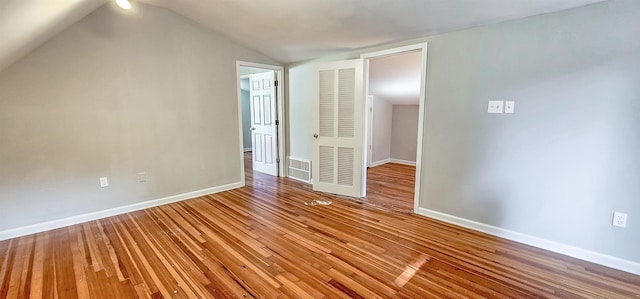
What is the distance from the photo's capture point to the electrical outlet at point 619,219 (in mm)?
2112

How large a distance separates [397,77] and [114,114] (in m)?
4.27

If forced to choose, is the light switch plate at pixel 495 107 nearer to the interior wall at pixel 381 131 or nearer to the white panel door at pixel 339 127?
the white panel door at pixel 339 127

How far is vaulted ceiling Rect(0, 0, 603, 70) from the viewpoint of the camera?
6.78 ft

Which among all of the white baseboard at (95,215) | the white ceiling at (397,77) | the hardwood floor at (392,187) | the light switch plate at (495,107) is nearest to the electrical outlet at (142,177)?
the white baseboard at (95,215)

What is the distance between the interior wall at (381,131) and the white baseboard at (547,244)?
121 inches

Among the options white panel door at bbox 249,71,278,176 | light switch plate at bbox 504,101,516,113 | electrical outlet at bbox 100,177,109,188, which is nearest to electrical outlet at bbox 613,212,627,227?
light switch plate at bbox 504,101,516,113

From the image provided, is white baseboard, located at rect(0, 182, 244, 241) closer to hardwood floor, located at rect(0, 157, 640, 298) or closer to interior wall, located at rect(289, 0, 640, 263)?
hardwood floor, located at rect(0, 157, 640, 298)

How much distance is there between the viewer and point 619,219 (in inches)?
84.0

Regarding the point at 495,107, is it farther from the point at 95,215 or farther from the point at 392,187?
the point at 95,215

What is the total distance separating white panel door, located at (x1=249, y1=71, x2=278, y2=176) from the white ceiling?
1904mm

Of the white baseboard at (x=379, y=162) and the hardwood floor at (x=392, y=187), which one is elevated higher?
the white baseboard at (x=379, y=162)

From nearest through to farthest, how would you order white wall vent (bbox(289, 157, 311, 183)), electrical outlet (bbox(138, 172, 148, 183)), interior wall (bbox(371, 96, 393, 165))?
electrical outlet (bbox(138, 172, 148, 183)) → white wall vent (bbox(289, 157, 311, 183)) → interior wall (bbox(371, 96, 393, 165))

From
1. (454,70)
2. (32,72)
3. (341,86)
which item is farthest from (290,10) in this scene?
(32,72)

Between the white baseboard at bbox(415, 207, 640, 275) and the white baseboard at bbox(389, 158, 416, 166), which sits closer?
the white baseboard at bbox(415, 207, 640, 275)
